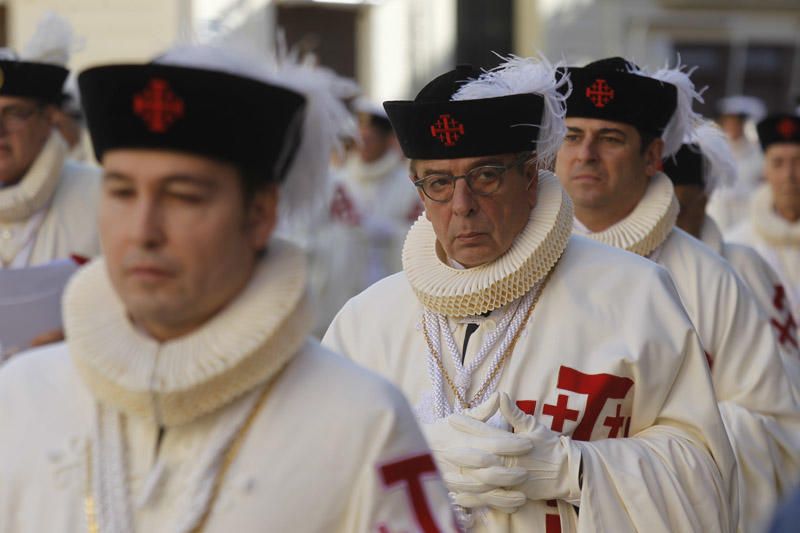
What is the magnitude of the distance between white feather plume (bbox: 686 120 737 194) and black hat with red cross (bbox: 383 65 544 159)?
2247 mm

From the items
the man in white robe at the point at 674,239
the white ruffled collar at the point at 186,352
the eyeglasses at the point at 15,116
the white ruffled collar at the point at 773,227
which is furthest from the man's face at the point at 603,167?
the white ruffled collar at the point at 773,227

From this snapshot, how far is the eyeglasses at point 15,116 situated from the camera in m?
6.18

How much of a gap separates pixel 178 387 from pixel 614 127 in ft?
10.4

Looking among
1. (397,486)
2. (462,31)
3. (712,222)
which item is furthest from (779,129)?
(397,486)

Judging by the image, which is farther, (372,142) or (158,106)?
(372,142)

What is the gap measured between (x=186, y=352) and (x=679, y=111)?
3443 mm

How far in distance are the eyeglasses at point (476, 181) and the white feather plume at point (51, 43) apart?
8.51ft

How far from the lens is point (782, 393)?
5.35m

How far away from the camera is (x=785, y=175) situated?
8.98 m

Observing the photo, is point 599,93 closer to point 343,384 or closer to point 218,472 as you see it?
point 343,384

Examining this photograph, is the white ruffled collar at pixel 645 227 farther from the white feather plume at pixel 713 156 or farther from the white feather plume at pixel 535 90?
the white feather plume at pixel 713 156

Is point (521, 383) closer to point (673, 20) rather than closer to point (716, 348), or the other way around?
point (716, 348)

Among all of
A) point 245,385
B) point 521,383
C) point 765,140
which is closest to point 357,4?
point 765,140

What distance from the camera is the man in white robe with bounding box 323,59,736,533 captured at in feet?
14.4
